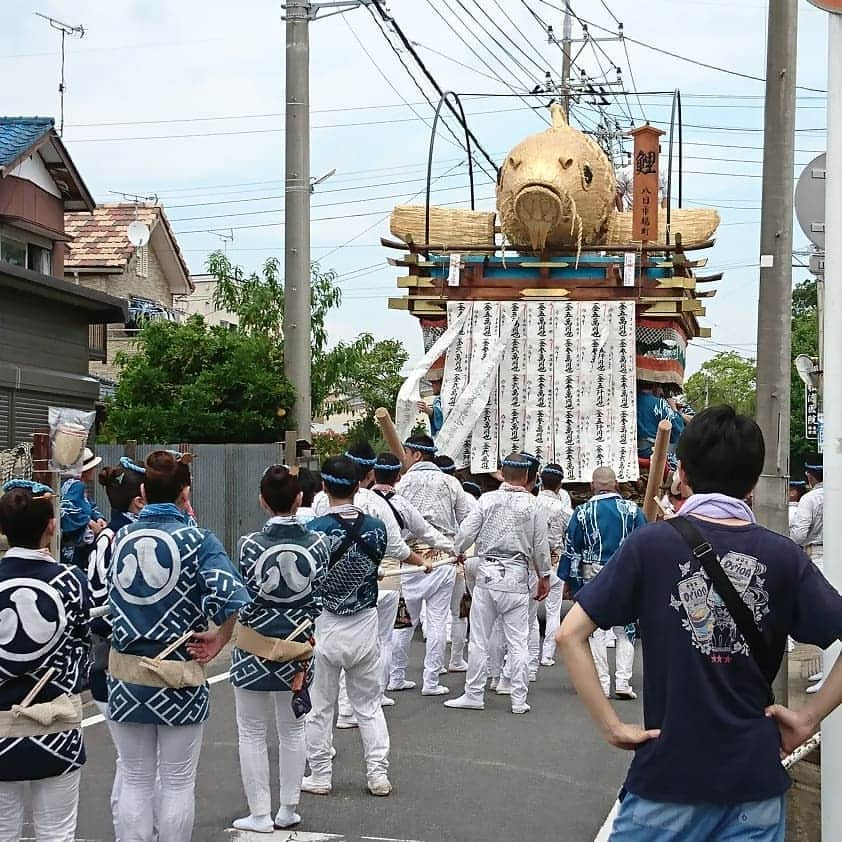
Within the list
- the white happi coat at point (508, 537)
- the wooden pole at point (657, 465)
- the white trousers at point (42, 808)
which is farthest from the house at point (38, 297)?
the white trousers at point (42, 808)

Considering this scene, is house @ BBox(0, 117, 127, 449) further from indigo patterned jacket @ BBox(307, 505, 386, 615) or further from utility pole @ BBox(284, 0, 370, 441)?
indigo patterned jacket @ BBox(307, 505, 386, 615)

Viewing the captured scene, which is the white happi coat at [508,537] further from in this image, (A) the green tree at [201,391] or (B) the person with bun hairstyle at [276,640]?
(A) the green tree at [201,391]

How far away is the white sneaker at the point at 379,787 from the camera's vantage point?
24.2 feet

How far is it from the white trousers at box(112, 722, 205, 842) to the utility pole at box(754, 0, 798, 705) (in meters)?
Answer: 5.14

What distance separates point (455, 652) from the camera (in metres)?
12.3

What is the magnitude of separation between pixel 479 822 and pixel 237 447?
9896 millimetres

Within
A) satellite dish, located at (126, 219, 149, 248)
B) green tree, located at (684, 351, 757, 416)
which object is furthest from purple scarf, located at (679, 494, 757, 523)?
green tree, located at (684, 351, 757, 416)

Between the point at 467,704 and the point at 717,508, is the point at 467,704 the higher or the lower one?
the lower one

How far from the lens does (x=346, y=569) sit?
24.5 feet

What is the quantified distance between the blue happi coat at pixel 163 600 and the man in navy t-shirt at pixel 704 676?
2264mm

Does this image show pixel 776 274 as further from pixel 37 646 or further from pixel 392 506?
pixel 37 646

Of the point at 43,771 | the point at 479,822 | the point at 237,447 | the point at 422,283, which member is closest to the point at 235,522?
the point at 237,447

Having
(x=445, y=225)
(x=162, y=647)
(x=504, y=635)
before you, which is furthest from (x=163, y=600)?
Answer: (x=445, y=225)

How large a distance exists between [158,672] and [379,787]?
7.61ft
